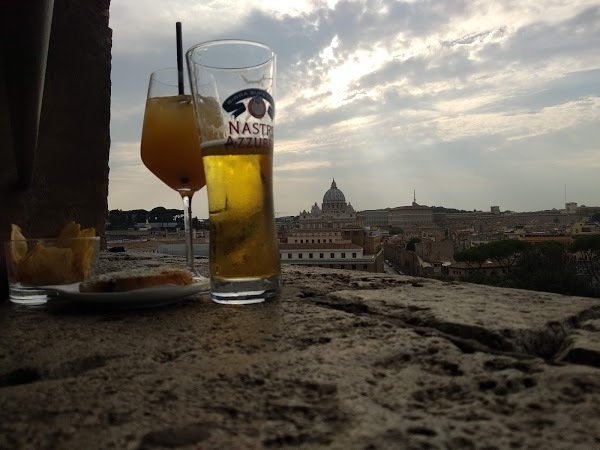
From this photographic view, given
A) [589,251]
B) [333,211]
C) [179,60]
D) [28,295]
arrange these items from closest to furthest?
[28,295] < [179,60] < [589,251] < [333,211]

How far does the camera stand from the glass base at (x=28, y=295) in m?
1.17

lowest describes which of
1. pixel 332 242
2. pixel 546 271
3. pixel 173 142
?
pixel 546 271

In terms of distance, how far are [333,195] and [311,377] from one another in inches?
2648

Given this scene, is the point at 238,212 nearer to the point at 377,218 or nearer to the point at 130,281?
the point at 130,281

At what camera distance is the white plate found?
104 cm

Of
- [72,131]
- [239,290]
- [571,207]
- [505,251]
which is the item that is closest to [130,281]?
[239,290]

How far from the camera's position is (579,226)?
48656 mm

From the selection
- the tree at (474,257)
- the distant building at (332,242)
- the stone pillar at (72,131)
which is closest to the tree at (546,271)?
the tree at (474,257)

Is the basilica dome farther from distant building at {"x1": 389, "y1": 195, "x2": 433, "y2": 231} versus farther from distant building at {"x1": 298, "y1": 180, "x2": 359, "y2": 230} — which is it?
distant building at {"x1": 389, "y1": 195, "x2": 433, "y2": 231}

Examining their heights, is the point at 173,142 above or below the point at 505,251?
above

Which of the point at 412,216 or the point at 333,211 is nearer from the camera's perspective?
the point at 333,211

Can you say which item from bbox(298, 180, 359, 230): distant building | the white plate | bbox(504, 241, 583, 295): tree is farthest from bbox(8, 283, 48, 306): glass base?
bbox(298, 180, 359, 230): distant building

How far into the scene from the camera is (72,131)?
2174mm

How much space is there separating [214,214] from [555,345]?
2.22ft
